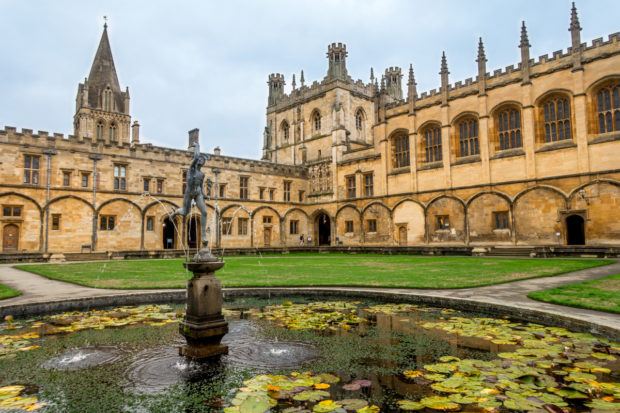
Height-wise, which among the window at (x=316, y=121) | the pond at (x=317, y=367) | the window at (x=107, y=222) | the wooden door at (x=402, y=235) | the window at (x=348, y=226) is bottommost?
the pond at (x=317, y=367)

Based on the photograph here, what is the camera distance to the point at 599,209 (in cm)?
2380

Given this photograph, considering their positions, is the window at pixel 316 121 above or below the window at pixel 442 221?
above

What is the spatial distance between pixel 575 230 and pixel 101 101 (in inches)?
2425

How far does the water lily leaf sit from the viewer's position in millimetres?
3756

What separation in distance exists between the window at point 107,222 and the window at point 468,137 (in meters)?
27.7

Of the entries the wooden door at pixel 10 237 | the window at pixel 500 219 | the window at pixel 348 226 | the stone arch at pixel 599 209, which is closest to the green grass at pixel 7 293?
the wooden door at pixel 10 237

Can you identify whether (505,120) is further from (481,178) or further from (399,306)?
(399,306)

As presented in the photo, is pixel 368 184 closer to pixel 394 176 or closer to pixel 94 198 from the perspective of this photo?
pixel 394 176

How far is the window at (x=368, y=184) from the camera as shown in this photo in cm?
3700

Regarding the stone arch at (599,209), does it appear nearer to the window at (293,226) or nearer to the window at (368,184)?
the window at (368,184)

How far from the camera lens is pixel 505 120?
29.0 m

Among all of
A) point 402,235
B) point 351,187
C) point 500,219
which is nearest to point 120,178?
point 351,187

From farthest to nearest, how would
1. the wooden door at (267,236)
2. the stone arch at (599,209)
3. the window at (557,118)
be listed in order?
the wooden door at (267,236) < the window at (557,118) < the stone arch at (599,209)

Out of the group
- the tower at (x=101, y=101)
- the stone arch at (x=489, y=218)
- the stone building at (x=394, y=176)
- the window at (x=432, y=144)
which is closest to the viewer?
the stone building at (x=394, y=176)
